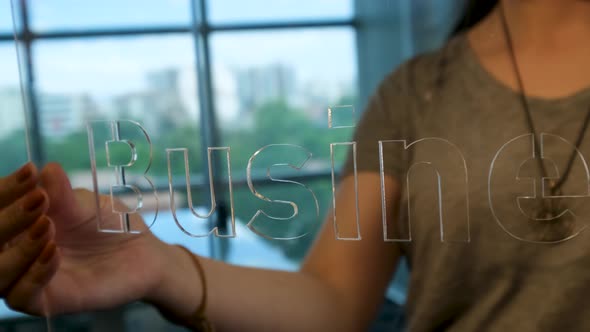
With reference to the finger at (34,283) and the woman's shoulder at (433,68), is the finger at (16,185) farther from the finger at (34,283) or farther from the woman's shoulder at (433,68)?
the woman's shoulder at (433,68)

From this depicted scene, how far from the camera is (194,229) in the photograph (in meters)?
0.41

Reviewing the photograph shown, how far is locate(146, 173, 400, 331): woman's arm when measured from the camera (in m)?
0.41

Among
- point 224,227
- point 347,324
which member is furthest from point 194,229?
point 347,324

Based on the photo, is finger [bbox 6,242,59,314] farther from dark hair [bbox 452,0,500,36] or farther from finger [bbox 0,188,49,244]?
dark hair [bbox 452,0,500,36]

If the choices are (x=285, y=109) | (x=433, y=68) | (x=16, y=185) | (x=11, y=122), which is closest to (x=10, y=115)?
(x=11, y=122)

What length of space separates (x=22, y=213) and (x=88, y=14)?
16 centimetres

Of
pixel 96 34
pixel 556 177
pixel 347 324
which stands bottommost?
pixel 347 324

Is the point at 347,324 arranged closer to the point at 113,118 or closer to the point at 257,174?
the point at 257,174

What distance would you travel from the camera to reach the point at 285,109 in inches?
16.3

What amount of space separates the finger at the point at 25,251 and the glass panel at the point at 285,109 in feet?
0.45

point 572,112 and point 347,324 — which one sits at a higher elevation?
point 572,112

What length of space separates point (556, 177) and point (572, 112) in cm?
4

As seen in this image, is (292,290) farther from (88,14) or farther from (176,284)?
(88,14)

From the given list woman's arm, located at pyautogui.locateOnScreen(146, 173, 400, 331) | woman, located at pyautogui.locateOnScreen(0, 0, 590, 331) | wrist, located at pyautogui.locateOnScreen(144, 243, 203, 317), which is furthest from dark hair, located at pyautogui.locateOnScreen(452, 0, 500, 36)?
wrist, located at pyautogui.locateOnScreen(144, 243, 203, 317)
